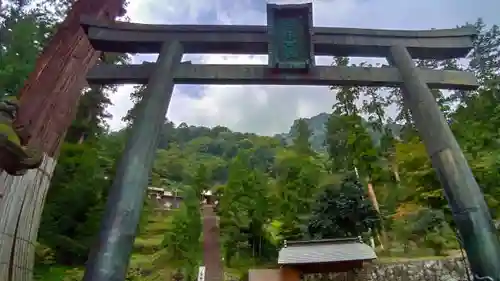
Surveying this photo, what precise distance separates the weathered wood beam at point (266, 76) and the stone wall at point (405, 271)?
10324 mm

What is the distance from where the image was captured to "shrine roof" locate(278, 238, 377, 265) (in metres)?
12.8

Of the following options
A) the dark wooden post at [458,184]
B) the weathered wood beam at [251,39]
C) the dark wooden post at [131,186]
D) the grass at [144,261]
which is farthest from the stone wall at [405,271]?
the dark wooden post at [131,186]

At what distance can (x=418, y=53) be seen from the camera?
18.6ft

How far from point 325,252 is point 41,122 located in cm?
983

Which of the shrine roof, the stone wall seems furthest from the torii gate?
the stone wall

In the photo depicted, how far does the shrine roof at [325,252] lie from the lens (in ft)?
42.1

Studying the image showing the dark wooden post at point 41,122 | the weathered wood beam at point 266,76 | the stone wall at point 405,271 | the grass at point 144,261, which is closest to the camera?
the dark wooden post at point 41,122

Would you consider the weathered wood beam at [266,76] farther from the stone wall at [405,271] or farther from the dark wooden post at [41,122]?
the stone wall at [405,271]

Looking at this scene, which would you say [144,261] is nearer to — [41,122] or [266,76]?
[41,122]

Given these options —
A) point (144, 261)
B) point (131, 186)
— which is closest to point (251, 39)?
point (131, 186)

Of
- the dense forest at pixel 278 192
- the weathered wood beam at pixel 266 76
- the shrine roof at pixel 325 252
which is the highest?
the dense forest at pixel 278 192

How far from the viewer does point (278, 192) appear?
2028 centimetres

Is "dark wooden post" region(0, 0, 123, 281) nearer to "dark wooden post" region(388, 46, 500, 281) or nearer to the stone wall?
"dark wooden post" region(388, 46, 500, 281)

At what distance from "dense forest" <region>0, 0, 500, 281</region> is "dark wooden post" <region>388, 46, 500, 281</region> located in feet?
30.2
